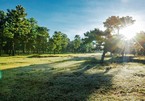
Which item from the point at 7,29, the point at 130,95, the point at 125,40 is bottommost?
the point at 130,95

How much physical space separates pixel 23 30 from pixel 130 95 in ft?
251

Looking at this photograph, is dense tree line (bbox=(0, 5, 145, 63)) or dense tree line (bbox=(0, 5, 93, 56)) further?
dense tree line (bbox=(0, 5, 93, 56))

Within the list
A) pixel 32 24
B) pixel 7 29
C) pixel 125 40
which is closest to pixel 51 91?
pixel 125 40

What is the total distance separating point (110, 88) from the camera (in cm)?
1880

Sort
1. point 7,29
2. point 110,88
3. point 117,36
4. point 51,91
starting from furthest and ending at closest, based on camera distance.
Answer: point 7,29 < point 117,36 < point 110,88 < point 51,91

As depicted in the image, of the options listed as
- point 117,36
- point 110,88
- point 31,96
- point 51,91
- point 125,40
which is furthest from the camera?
point 125,40

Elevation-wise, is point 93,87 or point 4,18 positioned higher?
point 4,18

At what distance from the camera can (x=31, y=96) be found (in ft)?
52.2

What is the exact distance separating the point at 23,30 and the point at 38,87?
2830 inches

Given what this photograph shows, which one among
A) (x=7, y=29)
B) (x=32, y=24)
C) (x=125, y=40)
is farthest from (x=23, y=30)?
(x=125, y=40)

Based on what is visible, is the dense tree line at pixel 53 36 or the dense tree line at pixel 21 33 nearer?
the dense tree line at pixel 53 36

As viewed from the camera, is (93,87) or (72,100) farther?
(93,87)

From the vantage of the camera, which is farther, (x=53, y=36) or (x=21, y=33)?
(x=53, y=36)

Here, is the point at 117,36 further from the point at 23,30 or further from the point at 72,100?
the point at 72,100
